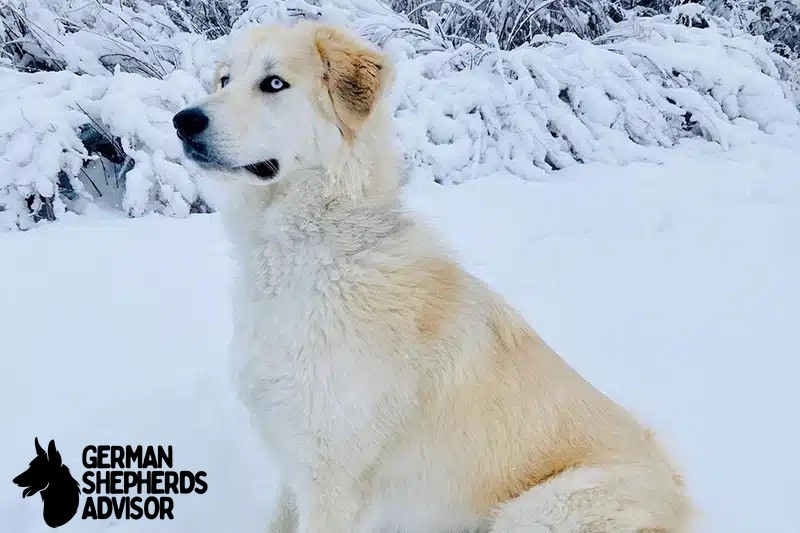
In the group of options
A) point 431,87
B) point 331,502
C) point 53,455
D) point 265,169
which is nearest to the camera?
point 331,502

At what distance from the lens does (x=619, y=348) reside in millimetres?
3373

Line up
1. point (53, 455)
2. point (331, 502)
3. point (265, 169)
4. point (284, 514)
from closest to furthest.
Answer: point (331, 502), point (265, 169), point (284, 514), point (53, 455)

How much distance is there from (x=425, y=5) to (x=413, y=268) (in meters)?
6.42

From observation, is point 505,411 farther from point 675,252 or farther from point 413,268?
point 675,252

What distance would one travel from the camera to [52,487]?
90.2 inches

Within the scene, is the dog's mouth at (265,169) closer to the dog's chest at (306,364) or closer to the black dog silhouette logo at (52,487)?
the dog's chest at (306,364)

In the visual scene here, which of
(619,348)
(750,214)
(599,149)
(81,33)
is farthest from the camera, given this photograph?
(599,149)

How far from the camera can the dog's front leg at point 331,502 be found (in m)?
1.85

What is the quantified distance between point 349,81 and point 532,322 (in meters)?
1.96

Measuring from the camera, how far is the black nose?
1889mm

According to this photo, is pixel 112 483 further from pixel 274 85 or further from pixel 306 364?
pixel 274 85

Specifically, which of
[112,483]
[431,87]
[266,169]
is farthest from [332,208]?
[431,87]

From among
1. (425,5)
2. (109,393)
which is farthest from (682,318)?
(425,5)

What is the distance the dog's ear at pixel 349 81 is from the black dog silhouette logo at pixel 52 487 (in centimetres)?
152
